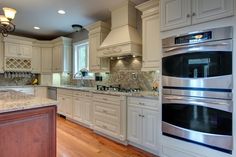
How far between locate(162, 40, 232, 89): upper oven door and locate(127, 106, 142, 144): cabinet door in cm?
81

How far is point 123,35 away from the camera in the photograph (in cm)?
323

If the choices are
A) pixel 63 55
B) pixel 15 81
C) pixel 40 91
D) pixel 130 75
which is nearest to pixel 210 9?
pixel 130 75

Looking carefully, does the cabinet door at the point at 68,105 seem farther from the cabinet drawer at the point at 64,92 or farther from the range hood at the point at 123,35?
the range hood at the point at 123,35

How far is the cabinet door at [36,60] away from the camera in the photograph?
19.0 feet

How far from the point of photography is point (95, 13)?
3.84 meters

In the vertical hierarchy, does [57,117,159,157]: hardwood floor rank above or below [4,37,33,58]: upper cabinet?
below

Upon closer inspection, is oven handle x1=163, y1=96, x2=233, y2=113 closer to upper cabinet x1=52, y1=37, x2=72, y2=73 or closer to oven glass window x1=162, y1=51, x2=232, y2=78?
oven glass window x1=162, y1=51, x2=232, y2=78

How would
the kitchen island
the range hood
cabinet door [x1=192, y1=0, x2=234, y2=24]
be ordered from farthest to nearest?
the range hood < cabinet door [x1=192, y1=0, x2=234, y2=24] < the kitchen island

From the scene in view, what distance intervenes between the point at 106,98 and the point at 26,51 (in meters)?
4.03

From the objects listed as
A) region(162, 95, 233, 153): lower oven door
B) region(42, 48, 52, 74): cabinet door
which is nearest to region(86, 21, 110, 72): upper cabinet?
region(162, 95, 233, 153): lower oven door

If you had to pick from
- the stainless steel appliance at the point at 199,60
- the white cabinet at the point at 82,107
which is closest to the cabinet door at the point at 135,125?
the stainless steel appliance at the point at 199,60

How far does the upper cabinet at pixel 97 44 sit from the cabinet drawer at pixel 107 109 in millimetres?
982

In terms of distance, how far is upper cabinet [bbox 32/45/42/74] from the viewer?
228 inches

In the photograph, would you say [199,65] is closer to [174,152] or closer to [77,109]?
[174,152]
